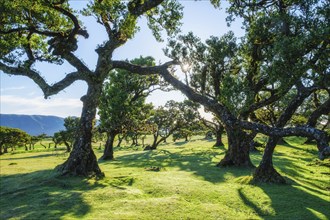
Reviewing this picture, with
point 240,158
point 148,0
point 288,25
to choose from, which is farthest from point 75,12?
point 240,158

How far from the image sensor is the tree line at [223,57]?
14930 mm

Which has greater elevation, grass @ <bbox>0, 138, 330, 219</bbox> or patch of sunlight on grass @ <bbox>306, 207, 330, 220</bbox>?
grass @ <bbox>0, 138, 330, 219</bbox>

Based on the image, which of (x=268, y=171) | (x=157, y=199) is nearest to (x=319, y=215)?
(x=268, y=171)

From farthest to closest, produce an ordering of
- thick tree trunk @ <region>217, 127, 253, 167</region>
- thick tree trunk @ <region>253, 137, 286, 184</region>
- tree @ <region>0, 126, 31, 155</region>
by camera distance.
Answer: tree @ <region>0, 126, 31, 155</region> → thick tree trunk @ <region>217, 127, 253, 167</region> → thick tree trunk @ <region>253, 137, 286, 184</region>

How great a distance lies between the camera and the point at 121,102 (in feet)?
135

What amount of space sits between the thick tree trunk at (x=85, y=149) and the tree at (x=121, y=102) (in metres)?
17.6

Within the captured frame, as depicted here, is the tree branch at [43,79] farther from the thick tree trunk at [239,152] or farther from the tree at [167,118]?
the tree at [167,118]

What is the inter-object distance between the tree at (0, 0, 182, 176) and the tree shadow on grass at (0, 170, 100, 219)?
2.35 m

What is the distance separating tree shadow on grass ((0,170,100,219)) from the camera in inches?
468

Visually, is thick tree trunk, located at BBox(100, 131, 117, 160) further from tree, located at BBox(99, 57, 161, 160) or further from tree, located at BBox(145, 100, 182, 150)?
tree, located at BBox(145, 100, 182, 150)

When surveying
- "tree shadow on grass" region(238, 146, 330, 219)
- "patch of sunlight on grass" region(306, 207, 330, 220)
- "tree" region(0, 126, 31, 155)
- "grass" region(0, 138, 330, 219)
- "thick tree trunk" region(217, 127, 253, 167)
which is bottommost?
"patch of sunlight on grass" region(306, 207, 330, 220)

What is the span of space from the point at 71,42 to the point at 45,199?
521 inches

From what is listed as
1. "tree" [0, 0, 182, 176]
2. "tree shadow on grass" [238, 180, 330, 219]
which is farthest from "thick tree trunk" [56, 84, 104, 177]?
"tree shadow on grass" [238, 180, 330, 219]

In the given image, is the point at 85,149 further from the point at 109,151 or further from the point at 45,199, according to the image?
the point at 109,151
